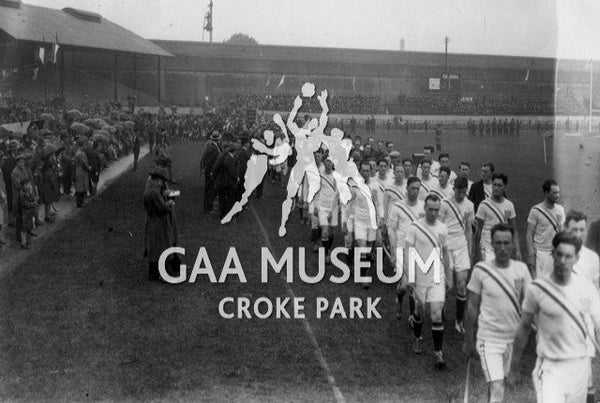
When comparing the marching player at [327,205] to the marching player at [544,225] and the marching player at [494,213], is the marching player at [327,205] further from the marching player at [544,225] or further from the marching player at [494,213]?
the marching player at [544,225]

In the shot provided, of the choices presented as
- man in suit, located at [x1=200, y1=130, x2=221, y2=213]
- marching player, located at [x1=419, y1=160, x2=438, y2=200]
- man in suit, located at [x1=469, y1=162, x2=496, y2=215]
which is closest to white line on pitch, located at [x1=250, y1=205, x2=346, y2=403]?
marching player, located at [x1=419, y1=160, x2=438, y2=200]

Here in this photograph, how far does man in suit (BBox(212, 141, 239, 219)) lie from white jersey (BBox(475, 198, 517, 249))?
803 centimetres

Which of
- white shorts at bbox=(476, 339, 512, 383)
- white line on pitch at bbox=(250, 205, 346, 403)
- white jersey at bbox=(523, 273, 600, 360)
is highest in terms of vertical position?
white jersey at bbox=(523, 273, 600, 360)

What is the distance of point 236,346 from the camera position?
26.0ft

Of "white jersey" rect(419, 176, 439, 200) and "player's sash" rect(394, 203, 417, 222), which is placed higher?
"white jersey" rect(419, 176, 439, 200)

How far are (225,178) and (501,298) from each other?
1086 centimetres

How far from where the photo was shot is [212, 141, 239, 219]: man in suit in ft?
52.8

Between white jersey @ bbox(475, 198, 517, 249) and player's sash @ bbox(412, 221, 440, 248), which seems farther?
white jersey @ bbox(475, 198, 517, 249)

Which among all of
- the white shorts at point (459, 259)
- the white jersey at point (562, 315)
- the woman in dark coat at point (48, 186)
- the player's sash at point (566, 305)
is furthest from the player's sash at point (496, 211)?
the woman in dark coat at point (48, 186)

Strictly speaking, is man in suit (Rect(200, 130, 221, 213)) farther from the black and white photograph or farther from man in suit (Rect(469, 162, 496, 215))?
man in suit (Rect(469, 162, 496, 215))

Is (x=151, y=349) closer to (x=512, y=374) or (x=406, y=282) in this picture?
(x=406, y=282)

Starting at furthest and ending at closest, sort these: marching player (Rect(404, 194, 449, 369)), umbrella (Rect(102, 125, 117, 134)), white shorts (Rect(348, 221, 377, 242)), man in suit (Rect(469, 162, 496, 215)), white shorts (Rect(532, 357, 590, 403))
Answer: umbrella (Rect(102, 125, 117, 134)) → man in suit (Rect(469, 162, 496, 215)) → white shorts (Rect(348, 221, 377, 242)) → marching player (Rect(404, 194, 449, 369)) → white shorts (Rect(532, 357, 590, 403))

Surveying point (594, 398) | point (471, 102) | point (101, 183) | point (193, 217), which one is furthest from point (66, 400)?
point (471, 102)

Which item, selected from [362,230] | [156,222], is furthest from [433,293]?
[156,222]
